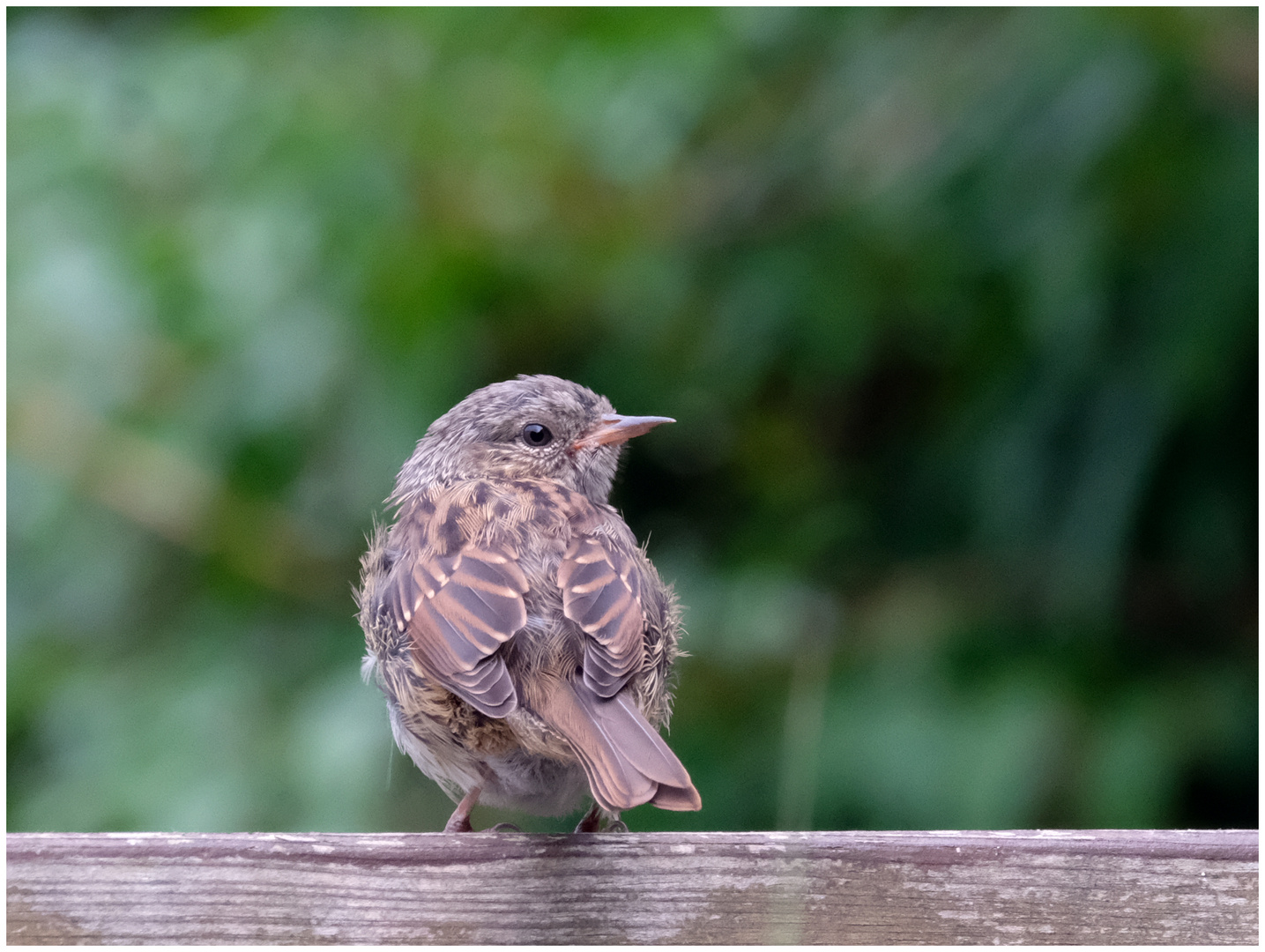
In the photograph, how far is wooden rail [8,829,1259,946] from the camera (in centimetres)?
201

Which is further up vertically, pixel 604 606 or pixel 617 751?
pixel 604 606

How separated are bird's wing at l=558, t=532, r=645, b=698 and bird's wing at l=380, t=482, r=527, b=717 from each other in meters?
0.09

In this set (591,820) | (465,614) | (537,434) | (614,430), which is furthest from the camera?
(537,434)

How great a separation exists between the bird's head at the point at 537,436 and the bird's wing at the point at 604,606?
1.52 feet

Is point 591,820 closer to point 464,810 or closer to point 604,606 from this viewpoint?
point 464,810

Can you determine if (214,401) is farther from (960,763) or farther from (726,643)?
(960,763)

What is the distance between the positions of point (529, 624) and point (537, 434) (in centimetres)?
74

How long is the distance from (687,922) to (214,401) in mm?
2581

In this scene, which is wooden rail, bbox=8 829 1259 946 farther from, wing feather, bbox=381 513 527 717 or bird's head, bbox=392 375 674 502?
bird's head, bbox=392 375 674 502

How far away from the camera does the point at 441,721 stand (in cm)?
246

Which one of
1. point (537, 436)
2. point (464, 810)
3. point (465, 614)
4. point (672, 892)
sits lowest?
point (464, 810)

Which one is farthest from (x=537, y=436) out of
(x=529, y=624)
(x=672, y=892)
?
(x=672, y=892)

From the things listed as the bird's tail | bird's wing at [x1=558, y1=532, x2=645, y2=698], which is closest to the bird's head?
bird's wing at [x1=558, y1=532, x2=645, y2=698]

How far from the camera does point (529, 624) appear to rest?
7.68 ft
